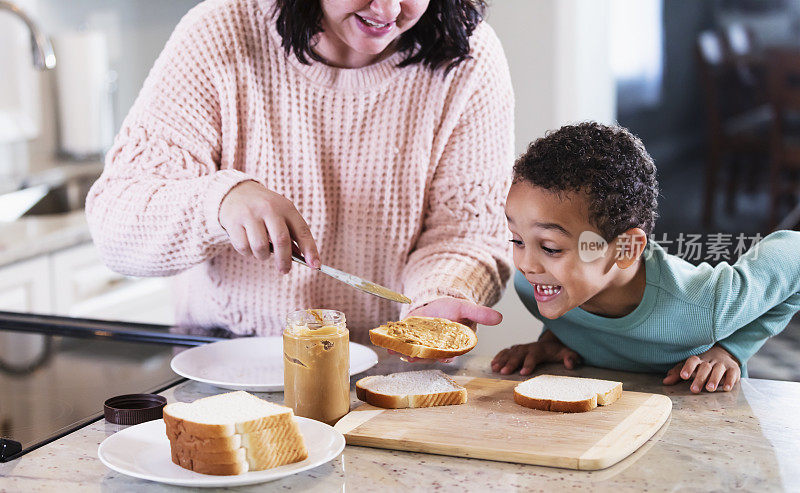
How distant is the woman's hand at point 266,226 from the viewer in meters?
1.31

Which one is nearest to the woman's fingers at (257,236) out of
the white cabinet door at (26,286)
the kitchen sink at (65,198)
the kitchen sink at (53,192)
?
the white cabinet door at (26,286)

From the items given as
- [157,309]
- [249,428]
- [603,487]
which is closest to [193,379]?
[249,428]

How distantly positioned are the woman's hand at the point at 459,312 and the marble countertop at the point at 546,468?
334 mm

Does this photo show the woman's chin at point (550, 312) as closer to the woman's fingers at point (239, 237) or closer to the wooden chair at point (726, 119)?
the woman's fingers at point (239, 237)

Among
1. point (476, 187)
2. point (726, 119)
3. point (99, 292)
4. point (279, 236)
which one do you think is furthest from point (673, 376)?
point (726, 119)

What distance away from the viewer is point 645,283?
60.7 inches

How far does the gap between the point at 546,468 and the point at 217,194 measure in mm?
640

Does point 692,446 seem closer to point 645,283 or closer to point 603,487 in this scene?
point 603,487

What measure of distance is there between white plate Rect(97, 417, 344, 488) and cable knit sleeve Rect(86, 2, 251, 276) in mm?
417

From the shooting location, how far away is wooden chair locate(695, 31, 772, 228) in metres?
3.90

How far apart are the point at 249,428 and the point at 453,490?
24 cm

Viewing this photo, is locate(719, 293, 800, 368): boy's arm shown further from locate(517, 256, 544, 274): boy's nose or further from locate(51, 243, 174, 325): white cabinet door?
locate(51, 243, 174, 325): white cabinet door

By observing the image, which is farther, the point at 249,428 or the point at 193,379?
the point at 193,379

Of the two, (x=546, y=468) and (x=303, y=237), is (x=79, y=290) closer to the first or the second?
(x=303, y=237)
